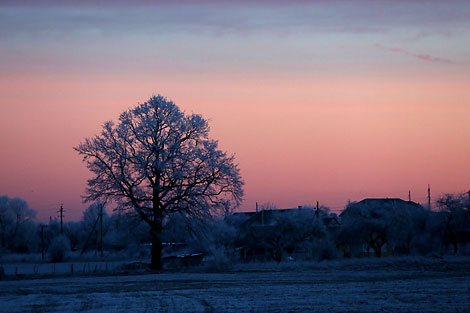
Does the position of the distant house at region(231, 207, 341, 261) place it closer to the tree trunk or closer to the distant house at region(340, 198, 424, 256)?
the distant house at region(340, 198, 424, 256)

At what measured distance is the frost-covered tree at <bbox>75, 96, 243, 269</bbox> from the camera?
143 feet

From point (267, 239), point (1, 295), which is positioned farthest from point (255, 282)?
point (267, 239)

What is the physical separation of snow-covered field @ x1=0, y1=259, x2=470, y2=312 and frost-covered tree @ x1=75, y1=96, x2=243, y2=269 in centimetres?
601

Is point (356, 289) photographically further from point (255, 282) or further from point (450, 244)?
point (450, 244)

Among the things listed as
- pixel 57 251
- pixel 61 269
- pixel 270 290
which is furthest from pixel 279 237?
pixel 270 290

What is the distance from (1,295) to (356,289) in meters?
17.2

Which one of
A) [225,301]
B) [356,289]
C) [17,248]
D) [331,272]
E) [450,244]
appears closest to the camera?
[225,301]

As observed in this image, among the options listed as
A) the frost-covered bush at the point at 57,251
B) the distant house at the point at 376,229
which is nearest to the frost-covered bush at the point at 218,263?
the distant house at the point at 376,229

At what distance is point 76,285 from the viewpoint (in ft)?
111

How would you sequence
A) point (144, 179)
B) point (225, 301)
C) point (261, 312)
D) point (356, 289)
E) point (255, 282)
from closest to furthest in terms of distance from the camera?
point (261, 312) → point (225, 301) → point (356, 289) → point (255, 282) → point (144, 179)

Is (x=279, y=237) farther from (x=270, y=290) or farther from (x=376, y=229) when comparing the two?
(x=270, y=290)

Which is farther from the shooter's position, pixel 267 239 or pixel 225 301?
pixel 267 239

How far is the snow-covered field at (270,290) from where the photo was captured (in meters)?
22.0

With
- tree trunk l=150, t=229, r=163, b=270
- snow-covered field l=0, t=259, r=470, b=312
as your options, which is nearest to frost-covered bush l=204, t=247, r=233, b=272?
snow-covered field l=0, t=259, r=470, b=312
